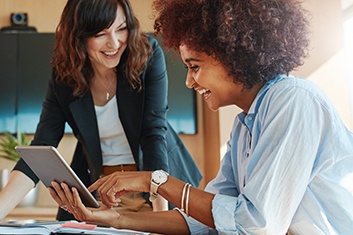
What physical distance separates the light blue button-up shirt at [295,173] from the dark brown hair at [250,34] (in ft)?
0.27

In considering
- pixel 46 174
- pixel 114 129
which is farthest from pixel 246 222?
pixel 114 129

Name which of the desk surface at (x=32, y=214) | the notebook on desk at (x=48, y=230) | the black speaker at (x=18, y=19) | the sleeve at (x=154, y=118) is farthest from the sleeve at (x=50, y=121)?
the black speaker at (x=18, y=19)

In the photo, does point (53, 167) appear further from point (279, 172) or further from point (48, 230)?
point (279, 172)

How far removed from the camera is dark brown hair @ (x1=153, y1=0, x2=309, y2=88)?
1.04 metres

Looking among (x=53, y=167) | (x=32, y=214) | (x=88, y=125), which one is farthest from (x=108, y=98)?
(x=32, y=214)

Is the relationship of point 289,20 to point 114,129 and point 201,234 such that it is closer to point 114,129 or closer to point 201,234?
point 201,234

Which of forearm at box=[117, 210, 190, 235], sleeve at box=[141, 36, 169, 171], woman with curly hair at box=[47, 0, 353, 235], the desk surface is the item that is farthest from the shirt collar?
the desk surface

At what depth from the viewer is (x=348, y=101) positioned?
2.68 m

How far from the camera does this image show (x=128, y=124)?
1.63 meters

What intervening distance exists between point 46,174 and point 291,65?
60 centimetres

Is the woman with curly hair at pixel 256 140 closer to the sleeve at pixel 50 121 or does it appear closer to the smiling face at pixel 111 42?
the smiling face at pixel 111 42

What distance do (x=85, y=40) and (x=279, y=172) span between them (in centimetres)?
94

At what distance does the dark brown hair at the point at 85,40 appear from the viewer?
160 centimetres

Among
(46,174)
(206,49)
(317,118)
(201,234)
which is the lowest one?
(201,234)
